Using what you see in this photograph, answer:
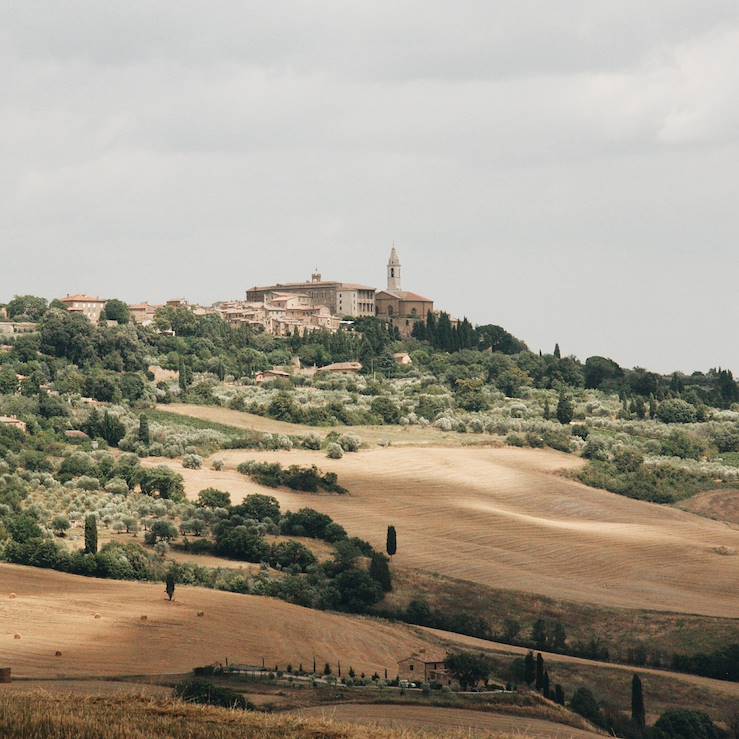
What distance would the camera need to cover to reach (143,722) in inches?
1588

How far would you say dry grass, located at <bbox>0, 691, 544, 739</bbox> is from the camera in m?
38.5

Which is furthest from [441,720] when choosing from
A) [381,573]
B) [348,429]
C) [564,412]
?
[564,412]

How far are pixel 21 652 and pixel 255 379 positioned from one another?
278 ft

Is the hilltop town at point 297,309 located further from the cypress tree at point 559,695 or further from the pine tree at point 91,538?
the cypress tree at point 559,695

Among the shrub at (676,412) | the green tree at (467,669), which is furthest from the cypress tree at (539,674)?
the shrub at (676,412)

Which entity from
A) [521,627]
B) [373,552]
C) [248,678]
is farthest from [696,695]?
[373,552]

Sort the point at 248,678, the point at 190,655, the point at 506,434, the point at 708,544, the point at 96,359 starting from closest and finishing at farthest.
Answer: the point at 248,678
the point at 190,655
the point at 708,544
the point at 506,434
the point at 96,359

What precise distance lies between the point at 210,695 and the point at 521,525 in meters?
45.6

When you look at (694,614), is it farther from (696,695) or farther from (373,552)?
(373,552)

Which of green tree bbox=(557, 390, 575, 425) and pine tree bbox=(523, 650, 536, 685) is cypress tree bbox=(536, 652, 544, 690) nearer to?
pine tree bbox=(523, 650, 536, 685)

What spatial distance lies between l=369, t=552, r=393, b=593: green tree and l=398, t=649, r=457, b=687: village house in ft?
42.4

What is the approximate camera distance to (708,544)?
91.1 m

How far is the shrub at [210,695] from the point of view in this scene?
1961 inches

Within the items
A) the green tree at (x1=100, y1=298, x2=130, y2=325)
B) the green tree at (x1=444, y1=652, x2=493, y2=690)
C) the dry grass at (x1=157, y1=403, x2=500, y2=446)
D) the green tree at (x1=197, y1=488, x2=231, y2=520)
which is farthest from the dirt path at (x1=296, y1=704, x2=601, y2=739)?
the green tree at (x1=100, y1=298, x2=130, y2=325)
